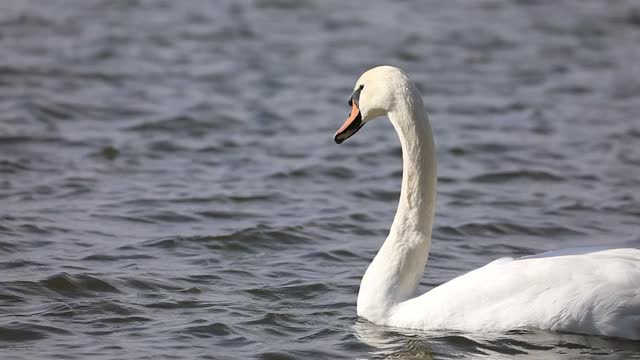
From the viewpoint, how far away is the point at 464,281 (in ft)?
24.8

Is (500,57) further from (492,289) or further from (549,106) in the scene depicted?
(492,289)

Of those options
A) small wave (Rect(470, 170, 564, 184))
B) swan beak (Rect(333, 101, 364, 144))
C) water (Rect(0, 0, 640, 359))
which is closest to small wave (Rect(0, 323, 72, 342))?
water (Rect(0, 0, 640, 359))

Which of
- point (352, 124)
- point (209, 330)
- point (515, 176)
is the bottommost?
point (209, 330)

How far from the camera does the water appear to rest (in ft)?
26.0

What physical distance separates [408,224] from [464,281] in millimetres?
688

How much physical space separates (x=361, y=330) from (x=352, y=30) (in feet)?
39.2

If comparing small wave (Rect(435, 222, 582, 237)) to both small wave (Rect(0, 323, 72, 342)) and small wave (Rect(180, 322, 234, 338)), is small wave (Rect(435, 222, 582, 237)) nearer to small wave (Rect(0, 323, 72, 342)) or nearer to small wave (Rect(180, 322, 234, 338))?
small wave (Rect(180, 322, 234, 338))

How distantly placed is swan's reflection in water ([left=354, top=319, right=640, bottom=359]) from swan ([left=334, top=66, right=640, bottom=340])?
60 millimetres

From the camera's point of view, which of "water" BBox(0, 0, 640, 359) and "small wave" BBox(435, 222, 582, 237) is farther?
"small wave" BBox(435, 222, 582, 237)

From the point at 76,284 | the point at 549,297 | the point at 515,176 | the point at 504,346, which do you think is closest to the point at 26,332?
the point at 76,284

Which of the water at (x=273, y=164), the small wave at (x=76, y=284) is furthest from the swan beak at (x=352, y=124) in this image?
the small wave at (x=76, y=284)

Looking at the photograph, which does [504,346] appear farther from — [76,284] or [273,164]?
[273,164]

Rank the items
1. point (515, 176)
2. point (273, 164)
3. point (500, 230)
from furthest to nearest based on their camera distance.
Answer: point (273, 164) < point (515, 176) < point (500, 230)

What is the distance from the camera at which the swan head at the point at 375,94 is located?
780 cm
